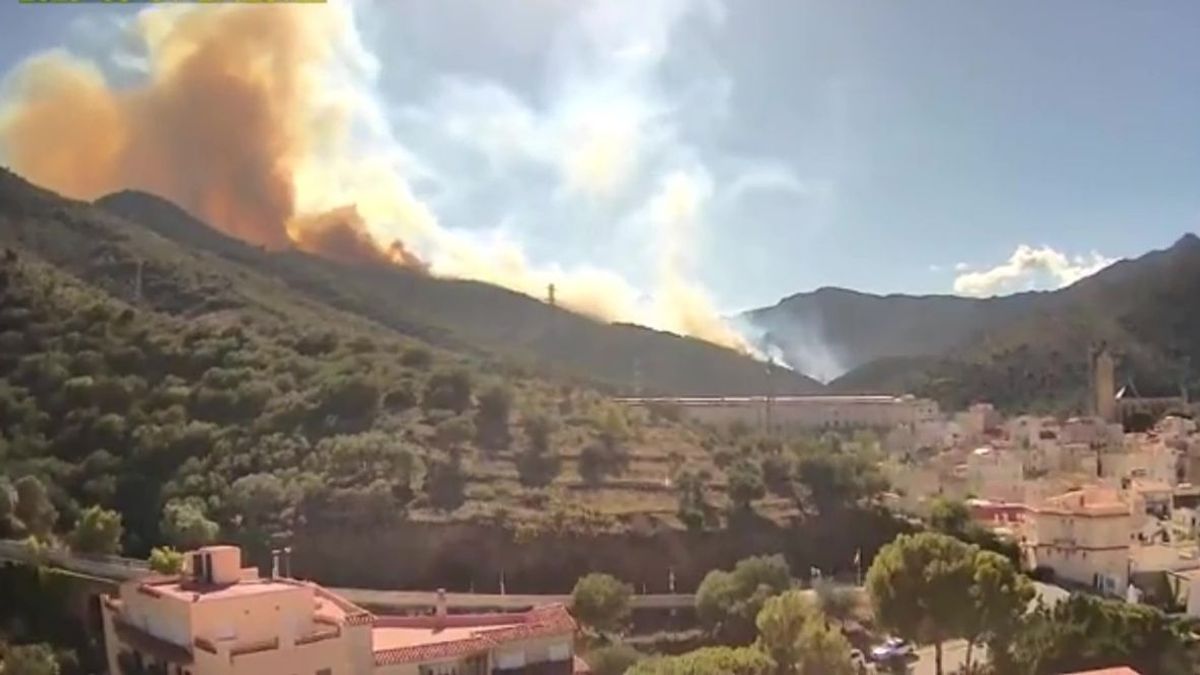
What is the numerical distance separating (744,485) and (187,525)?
21.8 feet

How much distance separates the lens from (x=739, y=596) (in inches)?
454

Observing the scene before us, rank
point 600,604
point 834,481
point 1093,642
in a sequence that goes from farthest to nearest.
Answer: point 834,481 < point 600,604 < point 1093,642

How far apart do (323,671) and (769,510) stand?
9141 millimetres

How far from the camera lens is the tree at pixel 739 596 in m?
11.2

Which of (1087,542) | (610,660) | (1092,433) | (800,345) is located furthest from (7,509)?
(800,345)

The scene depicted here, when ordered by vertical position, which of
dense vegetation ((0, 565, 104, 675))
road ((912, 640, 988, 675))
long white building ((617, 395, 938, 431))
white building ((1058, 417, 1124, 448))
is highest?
long white building ((617, 395, 938, 431))

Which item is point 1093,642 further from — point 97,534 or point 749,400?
point 749,400

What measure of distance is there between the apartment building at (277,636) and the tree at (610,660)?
5.47 feet

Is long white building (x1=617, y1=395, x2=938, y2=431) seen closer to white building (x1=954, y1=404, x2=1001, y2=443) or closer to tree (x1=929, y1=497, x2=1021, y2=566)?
white building (x1=954, y1=404, x2=1001, y2=443)

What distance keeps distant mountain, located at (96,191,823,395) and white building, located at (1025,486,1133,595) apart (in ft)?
28.8

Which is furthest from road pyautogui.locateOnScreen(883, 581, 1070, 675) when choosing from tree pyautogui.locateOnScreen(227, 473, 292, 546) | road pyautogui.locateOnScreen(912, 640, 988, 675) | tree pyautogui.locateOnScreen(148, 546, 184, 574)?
tree pyautogui.locateOnScreen(227, 473, 292, 546)

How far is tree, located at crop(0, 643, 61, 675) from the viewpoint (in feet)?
26.4

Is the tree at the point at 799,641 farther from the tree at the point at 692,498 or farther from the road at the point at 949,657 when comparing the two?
the tree at the point at 692,498

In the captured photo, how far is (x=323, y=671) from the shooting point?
6629mm
